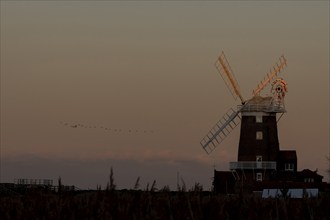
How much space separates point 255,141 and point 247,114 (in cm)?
307

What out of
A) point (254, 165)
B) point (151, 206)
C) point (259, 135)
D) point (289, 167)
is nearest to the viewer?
point (151, 206)

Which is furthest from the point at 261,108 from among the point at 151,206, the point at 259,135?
the point at 151,206

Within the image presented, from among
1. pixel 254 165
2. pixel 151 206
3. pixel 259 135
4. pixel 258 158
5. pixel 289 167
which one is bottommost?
pixel 151 206

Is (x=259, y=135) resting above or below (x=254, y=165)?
above

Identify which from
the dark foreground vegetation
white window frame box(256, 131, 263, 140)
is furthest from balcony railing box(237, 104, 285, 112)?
the dark foreground vegetation

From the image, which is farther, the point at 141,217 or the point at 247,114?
the point at 247,114

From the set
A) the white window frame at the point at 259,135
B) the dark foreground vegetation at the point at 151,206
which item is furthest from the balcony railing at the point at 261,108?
the dark foreground vegetation at the point at 151,206

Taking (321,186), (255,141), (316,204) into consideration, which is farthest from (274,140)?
(316,204)

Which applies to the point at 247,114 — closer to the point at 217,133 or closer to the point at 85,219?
the point at 217,133

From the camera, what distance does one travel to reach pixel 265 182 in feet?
270

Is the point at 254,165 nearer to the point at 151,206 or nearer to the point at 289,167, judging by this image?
the point at 289,167

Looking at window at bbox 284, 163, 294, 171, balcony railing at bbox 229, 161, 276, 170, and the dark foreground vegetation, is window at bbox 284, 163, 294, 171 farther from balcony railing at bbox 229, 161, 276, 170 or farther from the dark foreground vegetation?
the dark foreground vegetation

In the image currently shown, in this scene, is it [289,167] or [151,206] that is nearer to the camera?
[151,206]

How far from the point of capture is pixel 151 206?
12.6 metres
